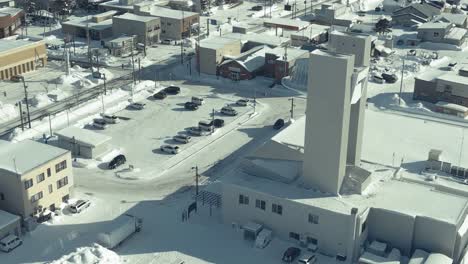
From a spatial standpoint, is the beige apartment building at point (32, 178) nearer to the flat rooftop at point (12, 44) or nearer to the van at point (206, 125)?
the van at point (206, 125)

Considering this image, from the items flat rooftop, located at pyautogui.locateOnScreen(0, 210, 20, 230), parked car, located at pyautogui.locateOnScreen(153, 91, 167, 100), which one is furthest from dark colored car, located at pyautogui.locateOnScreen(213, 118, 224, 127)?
flat rooftop, located at pyautogui.locateOnScreen(0, 210, 20, 230)

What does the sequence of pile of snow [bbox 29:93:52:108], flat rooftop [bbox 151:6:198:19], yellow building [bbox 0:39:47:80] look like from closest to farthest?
1. pile of snow [bbox 29:93:52:108]
2. yellow building [bbox 0:39:47:80]
3. flat rooftop [bbox 151:6:198:19]

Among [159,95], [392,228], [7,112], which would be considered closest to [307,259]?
[392,228]

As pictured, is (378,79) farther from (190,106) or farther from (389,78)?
(190,106)

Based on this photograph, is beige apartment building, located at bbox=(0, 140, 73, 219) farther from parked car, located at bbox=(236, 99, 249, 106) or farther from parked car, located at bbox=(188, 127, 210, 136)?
parked car, located at bbox=(236, 99, 249, 106)

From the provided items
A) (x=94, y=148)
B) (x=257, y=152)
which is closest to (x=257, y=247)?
(x=257, y=152)

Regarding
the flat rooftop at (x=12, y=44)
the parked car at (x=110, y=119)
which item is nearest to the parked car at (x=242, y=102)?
the parked car at (x=110, y=119)
